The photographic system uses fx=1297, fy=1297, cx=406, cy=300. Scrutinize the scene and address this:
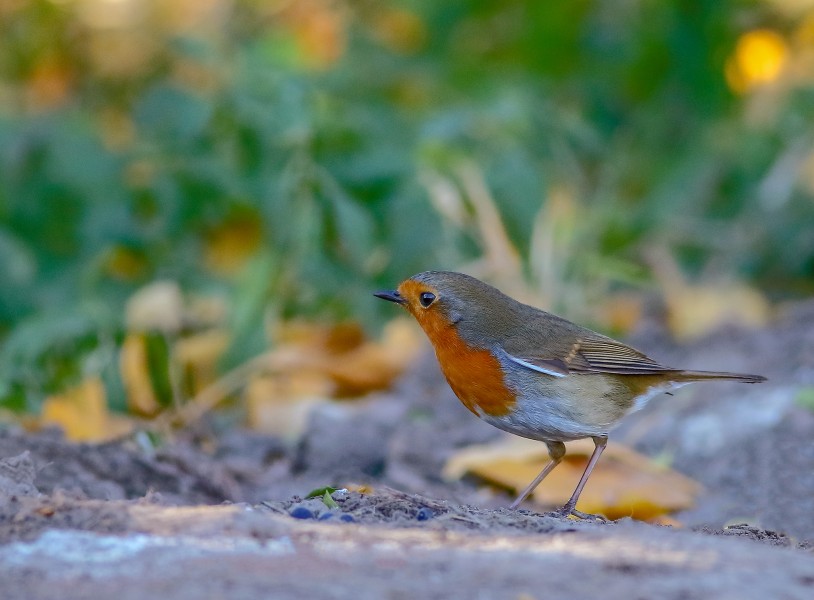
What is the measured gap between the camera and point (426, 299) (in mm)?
4457

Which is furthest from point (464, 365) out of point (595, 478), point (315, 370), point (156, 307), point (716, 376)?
point (156, 307)

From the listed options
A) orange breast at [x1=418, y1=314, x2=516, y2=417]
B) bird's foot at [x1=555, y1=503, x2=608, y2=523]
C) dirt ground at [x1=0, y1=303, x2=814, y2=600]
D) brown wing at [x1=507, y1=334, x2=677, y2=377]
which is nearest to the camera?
dirt ground at [x1=0, y1=303, x2=814, y2=600]

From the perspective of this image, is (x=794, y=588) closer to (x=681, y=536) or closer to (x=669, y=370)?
(x=681, y=536)

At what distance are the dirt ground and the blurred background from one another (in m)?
0.83

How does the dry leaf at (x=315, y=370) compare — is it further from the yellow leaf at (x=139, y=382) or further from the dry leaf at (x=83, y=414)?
the dry leaf at (x=83, y=414)

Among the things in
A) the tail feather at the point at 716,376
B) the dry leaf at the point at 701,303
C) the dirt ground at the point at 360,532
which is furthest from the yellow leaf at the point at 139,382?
the dry leaf at the point at 701,303

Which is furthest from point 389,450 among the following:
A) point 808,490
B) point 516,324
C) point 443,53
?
point 443,53

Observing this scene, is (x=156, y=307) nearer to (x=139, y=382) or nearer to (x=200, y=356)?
(x=200, y=356)

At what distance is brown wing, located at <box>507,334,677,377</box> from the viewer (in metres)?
4.23

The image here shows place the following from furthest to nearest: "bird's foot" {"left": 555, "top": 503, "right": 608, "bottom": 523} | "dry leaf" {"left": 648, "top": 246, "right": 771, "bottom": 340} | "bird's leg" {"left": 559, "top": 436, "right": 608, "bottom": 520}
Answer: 1. "dry leaf" {"left": 648, "top": 246, "right": 771, "bottom": 340}
2. "bird's leg" {"left": 559, "top": 436, "right": 608, "bottom": 520}
3. "bird's foot" {"left": 555, "top": 503, "right": 608, "bottom": 523}

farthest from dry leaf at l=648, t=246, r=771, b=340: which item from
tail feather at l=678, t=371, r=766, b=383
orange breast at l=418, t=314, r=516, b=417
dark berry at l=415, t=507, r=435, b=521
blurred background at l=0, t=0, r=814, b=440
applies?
A: dark berry at l=415, t=507, r=435, b=521

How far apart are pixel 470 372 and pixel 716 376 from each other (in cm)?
83

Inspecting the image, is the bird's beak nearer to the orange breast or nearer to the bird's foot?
the orange breast

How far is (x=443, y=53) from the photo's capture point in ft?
31.5
